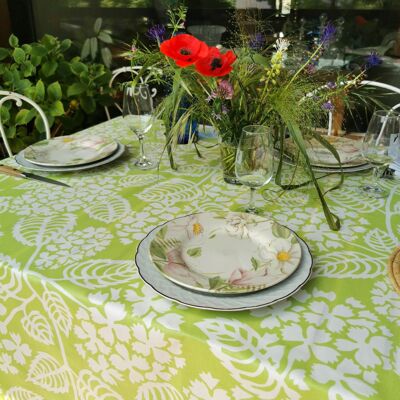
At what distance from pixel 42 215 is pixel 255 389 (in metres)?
0.57

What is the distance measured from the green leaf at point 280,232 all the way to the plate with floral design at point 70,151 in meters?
0.55

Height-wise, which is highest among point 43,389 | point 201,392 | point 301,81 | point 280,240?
point 301,81

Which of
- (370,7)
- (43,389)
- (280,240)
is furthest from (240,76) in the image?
(370,7)

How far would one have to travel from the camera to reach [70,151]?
1.20 m

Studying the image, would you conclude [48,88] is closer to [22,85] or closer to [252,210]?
[22,85]

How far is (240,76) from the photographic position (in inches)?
38.2

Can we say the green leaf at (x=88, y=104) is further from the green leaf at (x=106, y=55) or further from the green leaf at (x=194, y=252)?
the green leaf at (x=194, y=252)

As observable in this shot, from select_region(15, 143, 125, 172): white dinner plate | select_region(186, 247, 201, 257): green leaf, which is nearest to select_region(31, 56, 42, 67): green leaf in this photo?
select_region(15, 143, 125, 172): white dinner plate

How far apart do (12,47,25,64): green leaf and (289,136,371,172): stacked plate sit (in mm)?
1741

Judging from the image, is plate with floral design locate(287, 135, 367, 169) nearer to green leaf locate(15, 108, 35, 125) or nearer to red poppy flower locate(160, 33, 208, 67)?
red poppy flower locate(160, 33, 208, 67)

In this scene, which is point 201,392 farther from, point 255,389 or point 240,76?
point 240,76

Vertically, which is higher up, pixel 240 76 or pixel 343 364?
pixel 240 76

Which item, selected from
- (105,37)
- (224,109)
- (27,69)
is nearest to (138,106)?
(224,109)

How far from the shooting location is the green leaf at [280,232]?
763 millimetres
